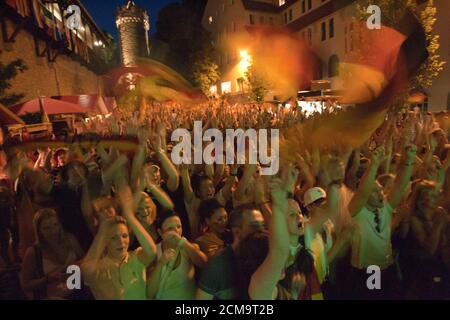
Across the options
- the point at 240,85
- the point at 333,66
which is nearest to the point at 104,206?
the point at 333,66

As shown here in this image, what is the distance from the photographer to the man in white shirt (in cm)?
285

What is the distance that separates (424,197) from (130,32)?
98.9ft

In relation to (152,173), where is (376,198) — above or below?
below

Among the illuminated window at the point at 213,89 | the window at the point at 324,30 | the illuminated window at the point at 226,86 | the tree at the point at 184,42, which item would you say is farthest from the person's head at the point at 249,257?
the illuminated window at the point at 226,86

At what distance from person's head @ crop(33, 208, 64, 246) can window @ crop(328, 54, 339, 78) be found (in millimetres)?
26588

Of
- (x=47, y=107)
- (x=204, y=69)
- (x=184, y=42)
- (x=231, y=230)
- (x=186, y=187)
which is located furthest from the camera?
(x=184, y=42)

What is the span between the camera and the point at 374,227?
2889 millimetres

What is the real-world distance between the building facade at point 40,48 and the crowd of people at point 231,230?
264 inches

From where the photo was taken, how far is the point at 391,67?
4020 millimetres

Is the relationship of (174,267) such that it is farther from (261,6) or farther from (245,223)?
(261,6)

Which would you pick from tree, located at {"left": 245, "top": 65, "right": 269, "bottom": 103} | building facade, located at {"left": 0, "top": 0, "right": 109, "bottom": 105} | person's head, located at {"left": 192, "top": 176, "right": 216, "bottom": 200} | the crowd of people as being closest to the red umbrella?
building facade, located at {"left": 0, "top": 0, "right": 109, "bottom": 105}

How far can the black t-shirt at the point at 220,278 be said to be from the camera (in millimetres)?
2057

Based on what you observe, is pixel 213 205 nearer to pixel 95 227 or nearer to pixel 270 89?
pixel 95 227

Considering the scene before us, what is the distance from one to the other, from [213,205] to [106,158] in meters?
1.74
